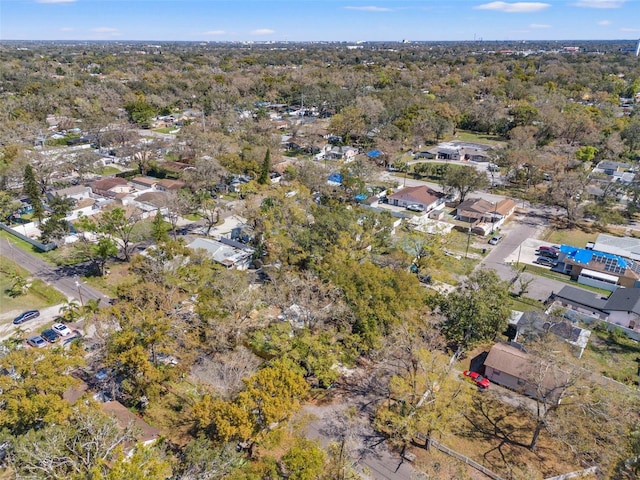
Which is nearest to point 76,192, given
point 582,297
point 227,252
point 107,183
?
point 107,183

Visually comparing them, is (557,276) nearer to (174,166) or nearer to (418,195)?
(418,195)

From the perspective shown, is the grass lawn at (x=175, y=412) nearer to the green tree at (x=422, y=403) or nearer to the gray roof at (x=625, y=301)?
the green tree at (x=422, y=403)

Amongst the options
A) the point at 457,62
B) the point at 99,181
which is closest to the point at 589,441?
the point at 99,181

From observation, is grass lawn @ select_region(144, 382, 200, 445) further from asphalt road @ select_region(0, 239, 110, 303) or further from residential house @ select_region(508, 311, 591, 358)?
residential house @ select_region(508, 311, 591, 358)

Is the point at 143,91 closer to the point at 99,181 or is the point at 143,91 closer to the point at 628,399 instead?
the point at 99,181

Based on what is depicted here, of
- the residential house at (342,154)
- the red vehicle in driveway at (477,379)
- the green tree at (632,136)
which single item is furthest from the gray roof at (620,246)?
the green tree at (632,136)

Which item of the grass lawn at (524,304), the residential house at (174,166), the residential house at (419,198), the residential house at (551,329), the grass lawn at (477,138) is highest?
the grass lawn at (477,138)
